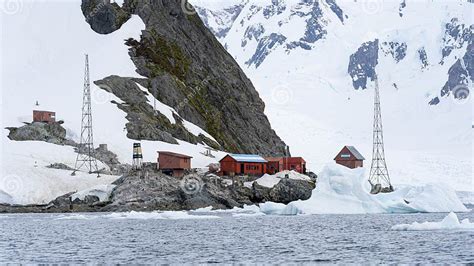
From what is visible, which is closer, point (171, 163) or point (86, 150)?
point (171, 163)

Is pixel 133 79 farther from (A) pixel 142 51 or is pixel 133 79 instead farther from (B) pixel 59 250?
(B) pixel 59 250

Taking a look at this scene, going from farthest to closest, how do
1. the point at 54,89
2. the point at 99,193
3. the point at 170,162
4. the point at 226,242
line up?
the point at 54,89, the point at 170,162, the point at 99,193, the point at 226,242

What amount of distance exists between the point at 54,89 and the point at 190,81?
1121 inches

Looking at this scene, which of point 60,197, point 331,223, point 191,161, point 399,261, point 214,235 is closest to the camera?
point 399,261

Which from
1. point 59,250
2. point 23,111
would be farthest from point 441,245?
point 23,111

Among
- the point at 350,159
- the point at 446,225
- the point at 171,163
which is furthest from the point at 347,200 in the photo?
the point at 350,159

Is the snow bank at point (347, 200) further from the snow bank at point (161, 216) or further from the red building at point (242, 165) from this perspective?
the red building at point (242, 165)

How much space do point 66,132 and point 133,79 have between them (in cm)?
2317

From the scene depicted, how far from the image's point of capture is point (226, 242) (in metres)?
62.2

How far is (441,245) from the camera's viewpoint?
187 ft

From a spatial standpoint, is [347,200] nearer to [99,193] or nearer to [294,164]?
[99,193]

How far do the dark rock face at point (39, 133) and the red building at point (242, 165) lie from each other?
25.6m

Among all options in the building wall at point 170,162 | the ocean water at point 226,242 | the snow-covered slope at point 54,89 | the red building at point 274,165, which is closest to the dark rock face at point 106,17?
the snow-covered slope at point 54,89

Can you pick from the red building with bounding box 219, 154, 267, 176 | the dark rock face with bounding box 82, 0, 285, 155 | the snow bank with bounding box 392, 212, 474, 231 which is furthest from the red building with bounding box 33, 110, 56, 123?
the snow bank with bounding box 392, 212, 474, 231
